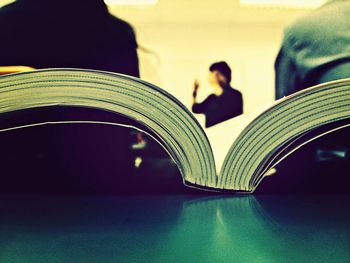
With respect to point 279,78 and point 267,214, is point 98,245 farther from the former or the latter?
point 279,78

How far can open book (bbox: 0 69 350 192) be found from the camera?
213mm

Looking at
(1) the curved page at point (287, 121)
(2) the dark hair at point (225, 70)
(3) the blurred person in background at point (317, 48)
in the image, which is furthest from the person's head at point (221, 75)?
(1) the curved page at point (287, 121)

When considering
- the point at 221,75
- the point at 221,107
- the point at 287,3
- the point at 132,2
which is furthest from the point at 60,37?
the point at 287,3

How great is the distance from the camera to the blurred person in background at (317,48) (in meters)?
0.34

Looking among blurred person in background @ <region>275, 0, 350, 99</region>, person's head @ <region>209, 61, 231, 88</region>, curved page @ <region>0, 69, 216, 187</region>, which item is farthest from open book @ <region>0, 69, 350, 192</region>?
person's head @ <region>209, 61, 231, 88</region>

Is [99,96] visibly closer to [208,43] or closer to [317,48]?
[317,48]

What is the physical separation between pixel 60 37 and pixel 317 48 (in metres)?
0.37

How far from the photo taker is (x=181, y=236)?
16cm

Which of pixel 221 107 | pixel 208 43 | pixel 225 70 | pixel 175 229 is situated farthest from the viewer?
pixel 208 43

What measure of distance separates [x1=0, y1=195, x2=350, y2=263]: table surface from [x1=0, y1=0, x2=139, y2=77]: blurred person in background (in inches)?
8.4

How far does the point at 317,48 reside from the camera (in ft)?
1.28

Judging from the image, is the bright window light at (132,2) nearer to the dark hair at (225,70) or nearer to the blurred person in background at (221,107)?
the dark hair at (225,70)

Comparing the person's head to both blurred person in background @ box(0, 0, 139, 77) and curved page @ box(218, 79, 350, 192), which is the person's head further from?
curved page @ box(218, 79, 350, 192)

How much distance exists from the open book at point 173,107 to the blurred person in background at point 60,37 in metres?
0.18
